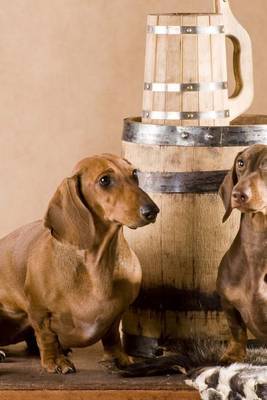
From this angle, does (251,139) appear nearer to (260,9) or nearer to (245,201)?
(245,201)

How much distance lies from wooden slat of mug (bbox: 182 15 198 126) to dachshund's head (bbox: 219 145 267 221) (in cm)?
32

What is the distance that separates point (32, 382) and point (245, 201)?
706mm

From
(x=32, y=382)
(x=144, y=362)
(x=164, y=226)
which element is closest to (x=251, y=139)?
(x=164, y=226)

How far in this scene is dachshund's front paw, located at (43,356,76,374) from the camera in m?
3.17

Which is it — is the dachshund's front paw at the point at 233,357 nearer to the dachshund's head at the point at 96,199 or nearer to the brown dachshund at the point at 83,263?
the brown dachshund at the point at 83,263

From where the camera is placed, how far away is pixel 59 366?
3.18 metres

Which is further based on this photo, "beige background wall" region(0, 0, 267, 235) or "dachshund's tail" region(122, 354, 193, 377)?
"beige background wall" region(0, 0, 267, 235)

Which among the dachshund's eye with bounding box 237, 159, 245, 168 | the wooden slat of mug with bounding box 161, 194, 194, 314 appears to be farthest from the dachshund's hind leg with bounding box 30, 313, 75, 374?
the dachshund's eye with bounding box 237, 159, 245, 168

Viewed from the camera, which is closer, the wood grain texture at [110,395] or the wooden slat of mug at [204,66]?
the wood grain texture at [110,395]

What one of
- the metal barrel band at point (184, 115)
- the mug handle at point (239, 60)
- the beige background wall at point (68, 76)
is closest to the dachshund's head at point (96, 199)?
the metal barrel band at point (184, 115)

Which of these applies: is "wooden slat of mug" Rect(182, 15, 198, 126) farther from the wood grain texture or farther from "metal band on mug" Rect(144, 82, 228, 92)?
the wood grain texture

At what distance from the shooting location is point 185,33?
3305 millimetres

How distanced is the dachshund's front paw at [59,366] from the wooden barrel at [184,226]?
280 millimetres

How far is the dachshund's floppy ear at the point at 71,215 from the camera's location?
9.94 ft
